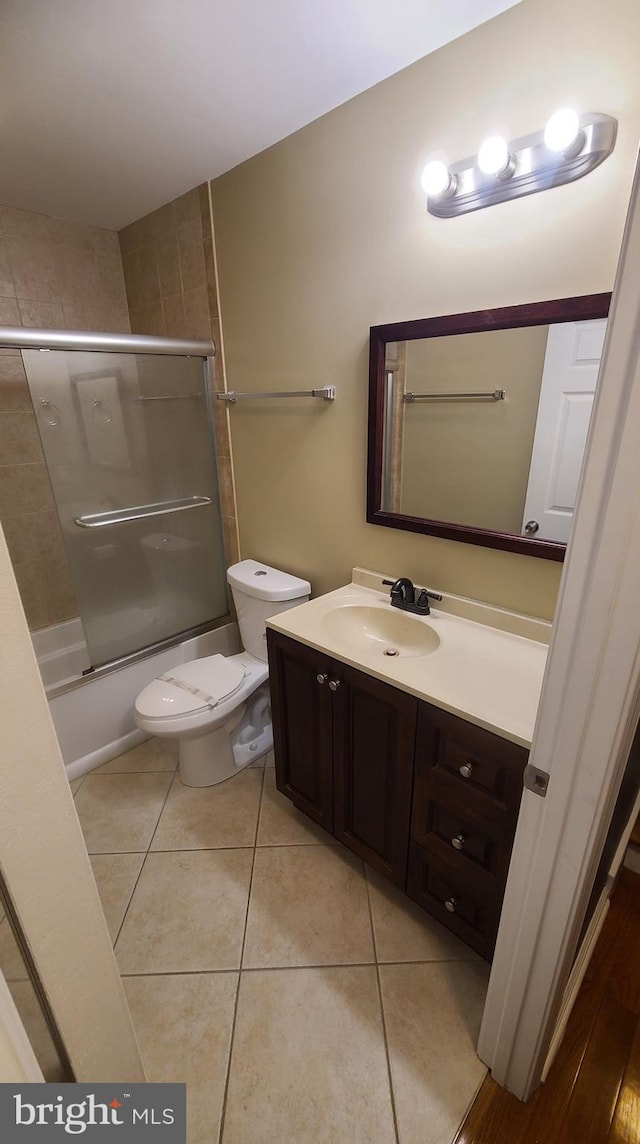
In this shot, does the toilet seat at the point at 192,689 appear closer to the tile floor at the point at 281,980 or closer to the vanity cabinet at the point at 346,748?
the vanity cabinet at the point at 346,748

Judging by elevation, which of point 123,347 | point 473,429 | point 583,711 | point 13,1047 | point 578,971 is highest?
point 123,347

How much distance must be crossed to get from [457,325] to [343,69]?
75cm

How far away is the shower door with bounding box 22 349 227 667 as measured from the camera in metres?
1.81

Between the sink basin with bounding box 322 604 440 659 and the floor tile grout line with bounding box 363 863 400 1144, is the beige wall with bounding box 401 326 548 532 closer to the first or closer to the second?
the sink basin with bounding box 322 604 440 659

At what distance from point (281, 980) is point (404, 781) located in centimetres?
64

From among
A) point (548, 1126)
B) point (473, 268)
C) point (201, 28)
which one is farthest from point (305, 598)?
point (201, 28)

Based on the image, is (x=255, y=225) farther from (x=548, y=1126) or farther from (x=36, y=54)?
(x=548, y=1126)

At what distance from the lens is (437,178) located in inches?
47.3

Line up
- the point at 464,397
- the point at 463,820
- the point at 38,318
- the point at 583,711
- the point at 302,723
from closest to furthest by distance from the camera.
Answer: the point at 583,711
the point at 463,820
the point at 464,397
the point at 302,723
the point at 38,318

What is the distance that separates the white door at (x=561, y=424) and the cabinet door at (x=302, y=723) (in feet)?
2.42

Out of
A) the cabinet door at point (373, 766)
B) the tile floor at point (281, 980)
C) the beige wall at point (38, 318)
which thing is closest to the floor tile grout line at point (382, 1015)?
the tile floor at point (281, 980)

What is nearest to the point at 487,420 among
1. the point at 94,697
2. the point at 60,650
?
the point at 94,697

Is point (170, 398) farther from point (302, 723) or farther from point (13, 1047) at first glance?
point (13, 1047)

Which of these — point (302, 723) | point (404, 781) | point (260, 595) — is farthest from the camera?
point (260, 595)
